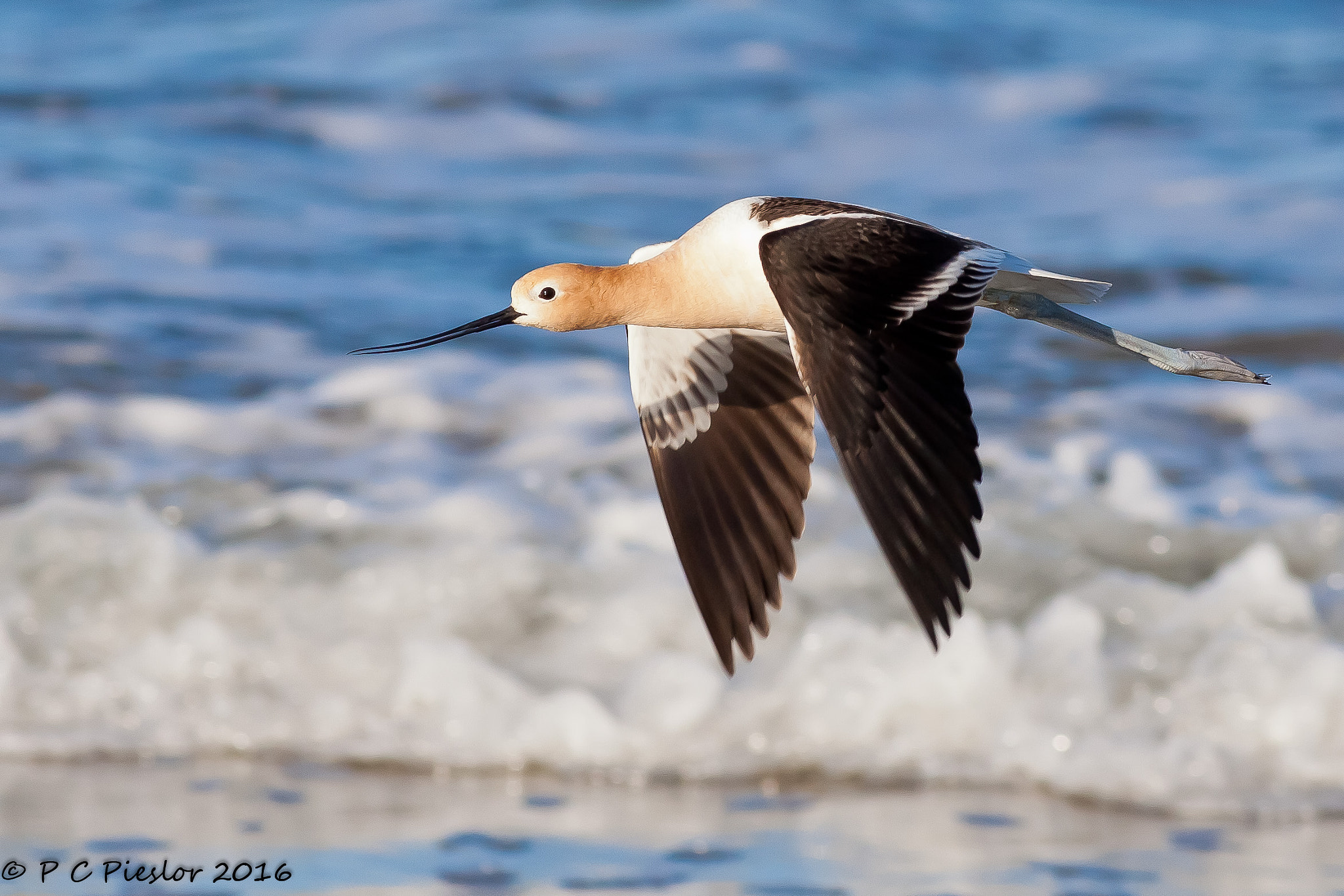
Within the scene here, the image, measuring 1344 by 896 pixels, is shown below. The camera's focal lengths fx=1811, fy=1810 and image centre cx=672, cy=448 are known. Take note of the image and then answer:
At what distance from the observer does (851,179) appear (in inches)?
520

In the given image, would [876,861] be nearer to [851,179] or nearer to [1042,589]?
[1042,589]

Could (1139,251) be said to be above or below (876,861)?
above

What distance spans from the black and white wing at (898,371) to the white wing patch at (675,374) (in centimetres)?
102

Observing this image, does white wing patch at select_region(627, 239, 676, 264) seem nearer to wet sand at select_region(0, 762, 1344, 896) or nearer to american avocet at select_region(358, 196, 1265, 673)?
american avocet at select_region(358, 196, 1265, 673)

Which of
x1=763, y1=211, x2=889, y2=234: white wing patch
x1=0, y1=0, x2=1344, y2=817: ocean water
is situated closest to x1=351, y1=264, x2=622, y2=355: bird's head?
x1=763, y1=211, x2=889, y2=234: white wing patch

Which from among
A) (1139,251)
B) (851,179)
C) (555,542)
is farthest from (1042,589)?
(851,179)

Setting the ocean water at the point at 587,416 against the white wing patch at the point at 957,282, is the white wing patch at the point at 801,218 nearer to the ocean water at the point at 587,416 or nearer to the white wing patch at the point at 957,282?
the white wing patch at the point at 957,282

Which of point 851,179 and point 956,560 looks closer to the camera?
point 956,560

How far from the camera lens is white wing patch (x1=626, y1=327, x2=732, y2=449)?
498cm

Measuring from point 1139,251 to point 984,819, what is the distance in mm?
7197

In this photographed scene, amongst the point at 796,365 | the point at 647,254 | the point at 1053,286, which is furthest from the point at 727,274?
the point at 1053,286

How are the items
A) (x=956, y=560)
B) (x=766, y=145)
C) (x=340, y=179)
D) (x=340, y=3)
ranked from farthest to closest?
(x=340, y=3) < (x=766, y=145) < (x=340, y=179) < (x=956, y=560)

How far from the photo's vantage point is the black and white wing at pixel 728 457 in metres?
4.59

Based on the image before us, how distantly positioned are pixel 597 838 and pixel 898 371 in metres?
1.87
